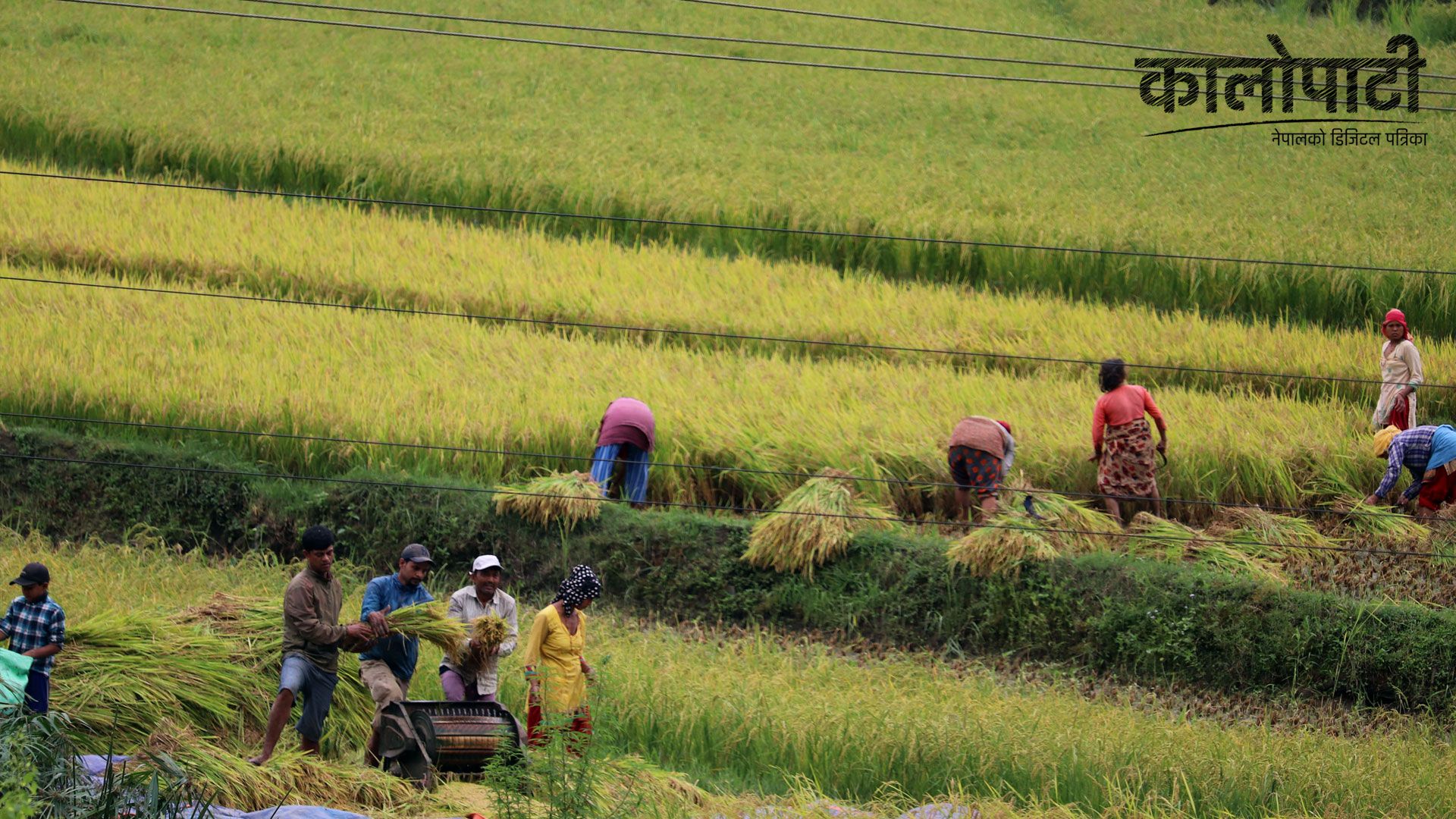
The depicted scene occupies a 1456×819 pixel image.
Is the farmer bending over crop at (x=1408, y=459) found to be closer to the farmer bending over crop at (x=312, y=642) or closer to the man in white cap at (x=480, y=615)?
the man in white cap at (x=480, y=615)

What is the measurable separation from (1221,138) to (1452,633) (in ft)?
34.0

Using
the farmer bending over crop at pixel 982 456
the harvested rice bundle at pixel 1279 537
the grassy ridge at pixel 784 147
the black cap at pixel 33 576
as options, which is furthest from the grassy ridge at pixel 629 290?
the black cap at pixel 33 576

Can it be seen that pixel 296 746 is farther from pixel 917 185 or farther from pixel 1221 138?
pixel 1221 138

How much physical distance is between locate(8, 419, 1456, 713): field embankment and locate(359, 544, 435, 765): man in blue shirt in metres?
2.79

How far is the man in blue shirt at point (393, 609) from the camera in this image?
7766mm

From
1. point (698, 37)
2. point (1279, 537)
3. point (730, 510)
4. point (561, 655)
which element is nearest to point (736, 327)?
point (730, 510)

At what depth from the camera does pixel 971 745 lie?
833cm

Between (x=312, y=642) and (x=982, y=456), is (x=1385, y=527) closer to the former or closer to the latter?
(x=982, y=456)

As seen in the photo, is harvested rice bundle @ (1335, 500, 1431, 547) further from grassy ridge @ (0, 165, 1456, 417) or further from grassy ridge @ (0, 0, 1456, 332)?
grassy ridge @ (0, 0, 1456, 332)

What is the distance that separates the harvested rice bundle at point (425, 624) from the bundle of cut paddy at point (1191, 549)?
485cm

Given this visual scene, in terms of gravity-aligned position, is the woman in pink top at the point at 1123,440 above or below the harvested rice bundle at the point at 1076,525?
above

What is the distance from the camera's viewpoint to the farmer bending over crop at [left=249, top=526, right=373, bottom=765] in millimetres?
7383

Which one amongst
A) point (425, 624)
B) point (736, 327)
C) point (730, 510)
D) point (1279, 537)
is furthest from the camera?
point (736, 327)

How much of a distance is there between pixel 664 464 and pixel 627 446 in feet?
2.76
